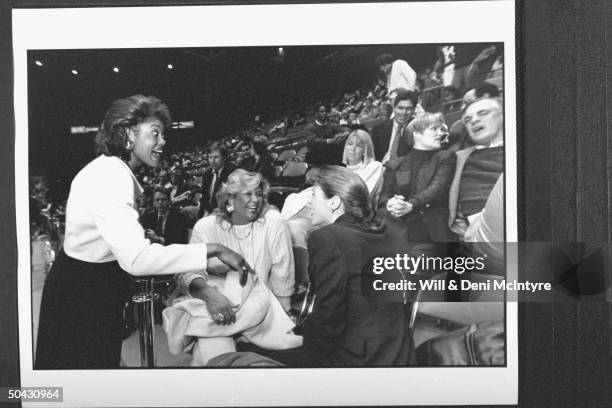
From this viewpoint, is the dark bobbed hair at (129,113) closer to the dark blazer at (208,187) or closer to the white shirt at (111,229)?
the white shirt at (111,229)

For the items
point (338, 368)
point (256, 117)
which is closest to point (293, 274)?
point (338, 368)

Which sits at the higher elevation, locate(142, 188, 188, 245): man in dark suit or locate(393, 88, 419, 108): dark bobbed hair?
locate(393, 88, 419, 108): dark bobbed hair

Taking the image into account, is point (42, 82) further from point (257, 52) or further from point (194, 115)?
point (257, 52)

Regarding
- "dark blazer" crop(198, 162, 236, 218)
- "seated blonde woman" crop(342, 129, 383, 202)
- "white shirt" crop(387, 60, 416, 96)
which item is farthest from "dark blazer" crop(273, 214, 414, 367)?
"white shirt" crop(387, 60, 416, 96)

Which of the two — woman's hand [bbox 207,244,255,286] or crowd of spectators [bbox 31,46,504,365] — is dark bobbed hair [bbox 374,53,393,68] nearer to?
crowd of spectators [bbox 31,46,504,365]

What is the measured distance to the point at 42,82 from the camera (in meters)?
1.76

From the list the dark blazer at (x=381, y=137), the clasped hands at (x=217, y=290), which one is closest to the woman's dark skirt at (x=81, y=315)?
the clasped hands at (x=217, y=290)

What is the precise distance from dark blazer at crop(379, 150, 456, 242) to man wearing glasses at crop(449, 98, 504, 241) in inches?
1.0

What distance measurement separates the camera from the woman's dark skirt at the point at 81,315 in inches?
69.4

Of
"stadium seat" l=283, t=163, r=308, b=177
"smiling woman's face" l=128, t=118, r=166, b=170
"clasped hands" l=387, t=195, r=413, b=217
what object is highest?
"smiling woman's face" l=128, t=118, r=166, b=170

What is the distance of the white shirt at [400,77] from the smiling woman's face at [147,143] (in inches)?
33.0

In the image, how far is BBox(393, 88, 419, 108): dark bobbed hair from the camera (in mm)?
1752

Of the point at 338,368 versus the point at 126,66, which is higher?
the point at 126,66

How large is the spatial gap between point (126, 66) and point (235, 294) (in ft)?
2.98
